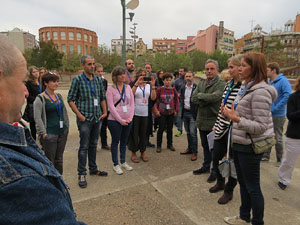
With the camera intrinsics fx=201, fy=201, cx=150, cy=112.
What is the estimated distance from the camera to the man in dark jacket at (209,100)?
367 cm

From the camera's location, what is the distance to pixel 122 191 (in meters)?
3.27

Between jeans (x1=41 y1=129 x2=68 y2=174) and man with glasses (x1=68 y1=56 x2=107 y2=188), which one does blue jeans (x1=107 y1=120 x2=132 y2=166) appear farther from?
jeans (x1=41 y1=129 x2=68 y2=174)

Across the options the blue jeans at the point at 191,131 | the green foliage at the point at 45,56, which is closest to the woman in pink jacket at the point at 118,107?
the blue jeans at the point at 191,131

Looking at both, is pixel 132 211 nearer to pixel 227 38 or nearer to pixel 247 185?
pixel 247 185

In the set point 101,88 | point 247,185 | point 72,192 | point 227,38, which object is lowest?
point 72,192

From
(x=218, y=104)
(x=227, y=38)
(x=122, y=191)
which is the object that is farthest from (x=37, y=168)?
(x=227, y=38)

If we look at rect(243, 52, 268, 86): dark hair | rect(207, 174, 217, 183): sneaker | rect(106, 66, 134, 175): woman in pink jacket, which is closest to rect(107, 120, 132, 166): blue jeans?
rect(106, 66, 134, 175): woman in pink jacket

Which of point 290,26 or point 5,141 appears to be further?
point 290,26

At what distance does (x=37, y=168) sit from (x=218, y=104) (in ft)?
11.5

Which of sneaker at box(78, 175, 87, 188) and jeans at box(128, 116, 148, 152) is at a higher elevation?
jeans at box(128, 116, 148, 152)

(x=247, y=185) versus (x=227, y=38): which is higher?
(x=227, y=38)

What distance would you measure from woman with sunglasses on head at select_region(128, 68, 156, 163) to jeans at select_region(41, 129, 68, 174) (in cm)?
166

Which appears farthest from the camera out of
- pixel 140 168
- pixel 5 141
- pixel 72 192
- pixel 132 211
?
pixel 140 168

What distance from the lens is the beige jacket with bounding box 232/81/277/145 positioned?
2.19 meters
